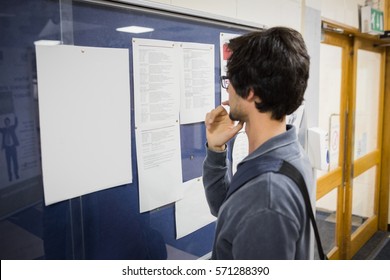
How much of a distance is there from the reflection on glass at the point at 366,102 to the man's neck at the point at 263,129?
2.48m

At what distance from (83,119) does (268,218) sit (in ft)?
1.93

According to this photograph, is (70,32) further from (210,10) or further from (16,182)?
(210,10)

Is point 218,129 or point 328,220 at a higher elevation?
point 218,129

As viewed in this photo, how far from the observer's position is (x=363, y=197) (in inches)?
142

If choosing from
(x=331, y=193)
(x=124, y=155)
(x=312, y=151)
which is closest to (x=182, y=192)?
(x=124, y=155)

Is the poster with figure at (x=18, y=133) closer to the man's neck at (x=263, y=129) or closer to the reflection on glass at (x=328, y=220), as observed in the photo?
the man's neck at (x=263, y=129)

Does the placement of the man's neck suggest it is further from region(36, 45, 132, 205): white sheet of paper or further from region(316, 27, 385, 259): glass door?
region(316, 27, 385, 259): glass door

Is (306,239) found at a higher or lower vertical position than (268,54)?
lower

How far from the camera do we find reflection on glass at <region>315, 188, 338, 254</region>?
2.83 m

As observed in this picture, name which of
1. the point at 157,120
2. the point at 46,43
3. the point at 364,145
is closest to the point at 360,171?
the point at 364,145

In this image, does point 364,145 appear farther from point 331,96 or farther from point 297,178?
point 297,178

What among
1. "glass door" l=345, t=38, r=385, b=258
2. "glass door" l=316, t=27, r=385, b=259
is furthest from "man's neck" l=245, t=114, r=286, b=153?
"glass door" l=345, t=38, r=385, b=258

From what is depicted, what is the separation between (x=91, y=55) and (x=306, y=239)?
792mm

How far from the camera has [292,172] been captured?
2.84 ft
